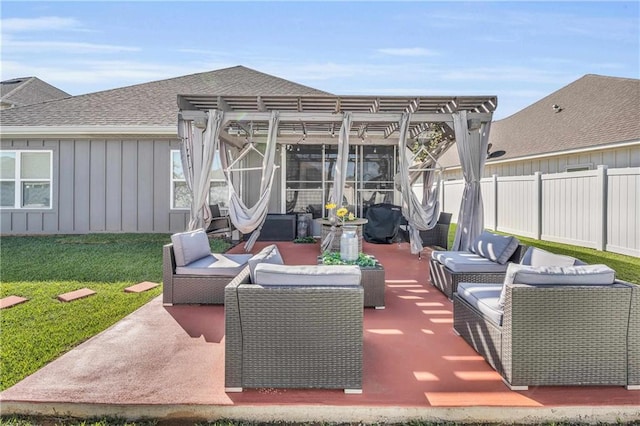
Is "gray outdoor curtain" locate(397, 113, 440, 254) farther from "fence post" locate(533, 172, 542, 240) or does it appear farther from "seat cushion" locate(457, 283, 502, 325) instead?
"fence post" locate(533, 172, 542, 240)

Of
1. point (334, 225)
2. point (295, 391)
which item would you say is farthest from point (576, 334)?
point (334, 225)

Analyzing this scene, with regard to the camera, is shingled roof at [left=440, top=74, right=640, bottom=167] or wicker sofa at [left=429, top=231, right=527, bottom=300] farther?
shingled roof at [left=440, top=74, right=640, bottom=167]

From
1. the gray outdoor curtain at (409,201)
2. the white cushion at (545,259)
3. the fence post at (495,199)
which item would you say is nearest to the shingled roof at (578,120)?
the fence post at (495,199)

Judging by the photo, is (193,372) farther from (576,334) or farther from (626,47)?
(626,47)

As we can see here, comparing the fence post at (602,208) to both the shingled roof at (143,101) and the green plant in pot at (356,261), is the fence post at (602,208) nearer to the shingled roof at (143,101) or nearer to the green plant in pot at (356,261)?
the green plant in pot at (356,261)

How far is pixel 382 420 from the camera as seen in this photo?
7.23 feet

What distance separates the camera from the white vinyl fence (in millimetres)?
7297

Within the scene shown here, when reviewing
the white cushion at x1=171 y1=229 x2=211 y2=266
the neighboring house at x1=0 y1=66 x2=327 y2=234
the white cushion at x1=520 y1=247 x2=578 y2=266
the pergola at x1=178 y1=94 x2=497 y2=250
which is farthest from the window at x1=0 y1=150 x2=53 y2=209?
the white cushion at x1=520 y1=247 x2=578 y2=266

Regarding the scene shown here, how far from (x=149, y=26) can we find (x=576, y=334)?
10.6 m

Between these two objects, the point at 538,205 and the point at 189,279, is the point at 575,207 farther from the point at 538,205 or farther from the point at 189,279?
the point at 189,279

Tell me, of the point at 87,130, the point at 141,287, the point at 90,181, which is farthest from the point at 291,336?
the point at 90,181

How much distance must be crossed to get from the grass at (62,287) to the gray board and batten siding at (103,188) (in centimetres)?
84

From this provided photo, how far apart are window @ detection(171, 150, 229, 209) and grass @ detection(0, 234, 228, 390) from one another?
1.25 m

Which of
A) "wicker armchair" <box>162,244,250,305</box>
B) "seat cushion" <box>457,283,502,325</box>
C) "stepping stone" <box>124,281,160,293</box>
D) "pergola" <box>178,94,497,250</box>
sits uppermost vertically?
"pergola" <box>178,94,497,250</box>
